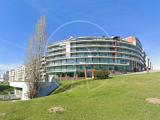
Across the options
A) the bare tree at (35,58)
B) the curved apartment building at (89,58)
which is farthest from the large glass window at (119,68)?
the bare tree at (35,58)

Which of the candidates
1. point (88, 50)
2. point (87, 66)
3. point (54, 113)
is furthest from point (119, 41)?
point (54, 113)

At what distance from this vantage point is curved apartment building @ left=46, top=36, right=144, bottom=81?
165 feet

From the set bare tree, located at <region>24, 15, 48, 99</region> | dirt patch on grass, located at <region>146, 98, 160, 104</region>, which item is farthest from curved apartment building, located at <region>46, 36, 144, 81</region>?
dirt patch on grass, located at <region>146, 98, 160, 104</region>

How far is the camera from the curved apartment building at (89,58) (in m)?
50.2

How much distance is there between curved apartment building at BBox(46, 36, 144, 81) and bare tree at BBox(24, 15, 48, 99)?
92.6ft

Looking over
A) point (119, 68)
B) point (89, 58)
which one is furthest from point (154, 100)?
point (119, 68)

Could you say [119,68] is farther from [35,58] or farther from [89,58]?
[35,58]

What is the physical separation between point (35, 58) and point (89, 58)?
31.8 meters

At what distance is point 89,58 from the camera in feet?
165

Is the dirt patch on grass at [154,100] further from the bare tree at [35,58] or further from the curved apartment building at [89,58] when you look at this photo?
the curved apartment building at [89,58]

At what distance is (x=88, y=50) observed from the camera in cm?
5131

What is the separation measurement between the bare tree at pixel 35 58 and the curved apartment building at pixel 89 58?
2823cm

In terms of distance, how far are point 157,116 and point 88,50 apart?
145 feet

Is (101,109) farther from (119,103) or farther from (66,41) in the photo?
(66,41)
